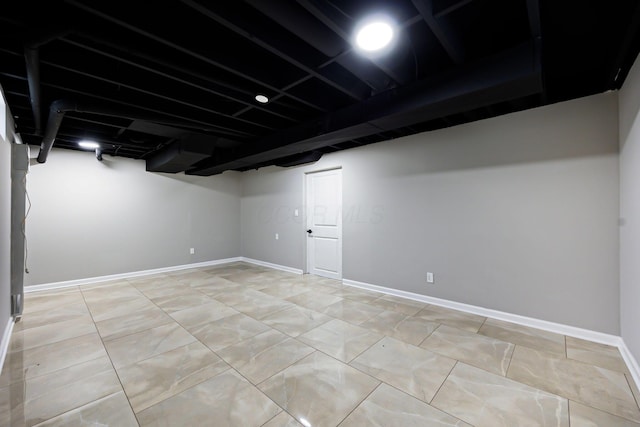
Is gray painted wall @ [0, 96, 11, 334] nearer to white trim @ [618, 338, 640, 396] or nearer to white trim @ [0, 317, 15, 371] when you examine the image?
white trim @ [0, 317, 15, 371]

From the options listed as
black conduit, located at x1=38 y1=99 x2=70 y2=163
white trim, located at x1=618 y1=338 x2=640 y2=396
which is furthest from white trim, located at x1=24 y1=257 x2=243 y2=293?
white trim, located at x1=618 y1=338 x2=640 y2=396

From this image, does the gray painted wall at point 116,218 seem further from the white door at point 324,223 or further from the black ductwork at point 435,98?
the black ductwork at point 435,98

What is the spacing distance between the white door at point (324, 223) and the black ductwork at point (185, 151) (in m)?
2.00

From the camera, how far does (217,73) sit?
234 cm

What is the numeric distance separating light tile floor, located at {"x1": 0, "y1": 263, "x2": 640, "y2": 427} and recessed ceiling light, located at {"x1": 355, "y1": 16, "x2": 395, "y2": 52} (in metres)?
2.40

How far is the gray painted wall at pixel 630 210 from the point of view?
6.62 ft

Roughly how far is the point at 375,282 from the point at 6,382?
3983mm

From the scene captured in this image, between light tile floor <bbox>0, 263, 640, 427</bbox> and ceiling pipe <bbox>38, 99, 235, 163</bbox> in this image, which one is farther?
ceiling pipe <bbox>38, 99, 235, 163</bbox>

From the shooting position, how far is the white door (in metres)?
4.96

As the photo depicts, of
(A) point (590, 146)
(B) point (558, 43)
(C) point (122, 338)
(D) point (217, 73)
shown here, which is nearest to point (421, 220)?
(A) point (590, 146)

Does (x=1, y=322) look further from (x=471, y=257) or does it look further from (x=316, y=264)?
(x=471, y=257)

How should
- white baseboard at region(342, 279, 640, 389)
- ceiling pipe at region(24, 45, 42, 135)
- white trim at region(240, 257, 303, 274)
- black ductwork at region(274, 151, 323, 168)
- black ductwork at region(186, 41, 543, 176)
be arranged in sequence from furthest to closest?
white trim at region(240, 257, 303, 274) < black ductwork at region(274, 151, 323, 168) < white baseboard at region(342, 279, 640, 389) < black ductwork at region(186, 41, 543, 176) < ceiling pipe at region(24, 45, 42, 135)

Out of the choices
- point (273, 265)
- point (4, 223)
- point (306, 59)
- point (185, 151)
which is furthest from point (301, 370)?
point (273, 265)

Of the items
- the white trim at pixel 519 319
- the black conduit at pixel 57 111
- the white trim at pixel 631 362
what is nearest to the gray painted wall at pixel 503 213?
the white trim at pixel 519 319
